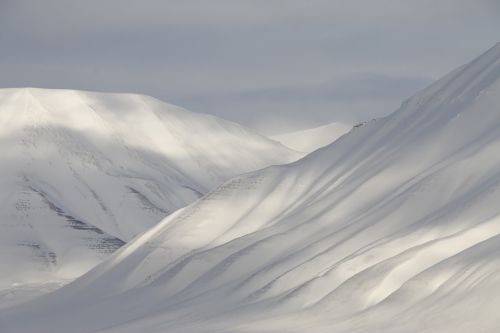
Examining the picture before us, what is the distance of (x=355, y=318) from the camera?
154 meters

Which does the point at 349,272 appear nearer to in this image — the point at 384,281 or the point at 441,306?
the point at 384,281

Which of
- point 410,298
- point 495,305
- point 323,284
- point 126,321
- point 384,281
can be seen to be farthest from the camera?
point 126,321

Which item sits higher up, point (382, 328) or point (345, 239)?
point (345, 239)

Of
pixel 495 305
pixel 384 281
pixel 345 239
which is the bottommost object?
pixel 495 305

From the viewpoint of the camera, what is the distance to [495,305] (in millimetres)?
137250

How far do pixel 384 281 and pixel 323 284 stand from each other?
12534mm

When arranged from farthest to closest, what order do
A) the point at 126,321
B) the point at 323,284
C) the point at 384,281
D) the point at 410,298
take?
1. the point at 126,321
2. the point at 323,284
3. the point at 384,281
4. the point at 410,298

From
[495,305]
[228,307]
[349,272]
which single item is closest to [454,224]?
[349,272]

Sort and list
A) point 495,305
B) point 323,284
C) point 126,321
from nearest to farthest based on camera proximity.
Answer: point 495,305, point 323,284, point 126,321

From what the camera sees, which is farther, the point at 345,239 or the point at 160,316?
the point at 345,239

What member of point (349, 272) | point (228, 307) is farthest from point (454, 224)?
point (228, 307)

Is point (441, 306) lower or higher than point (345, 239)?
lower

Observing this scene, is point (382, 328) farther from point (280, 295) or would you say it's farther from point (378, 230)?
point (378, 230)

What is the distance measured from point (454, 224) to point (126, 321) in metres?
46.1
